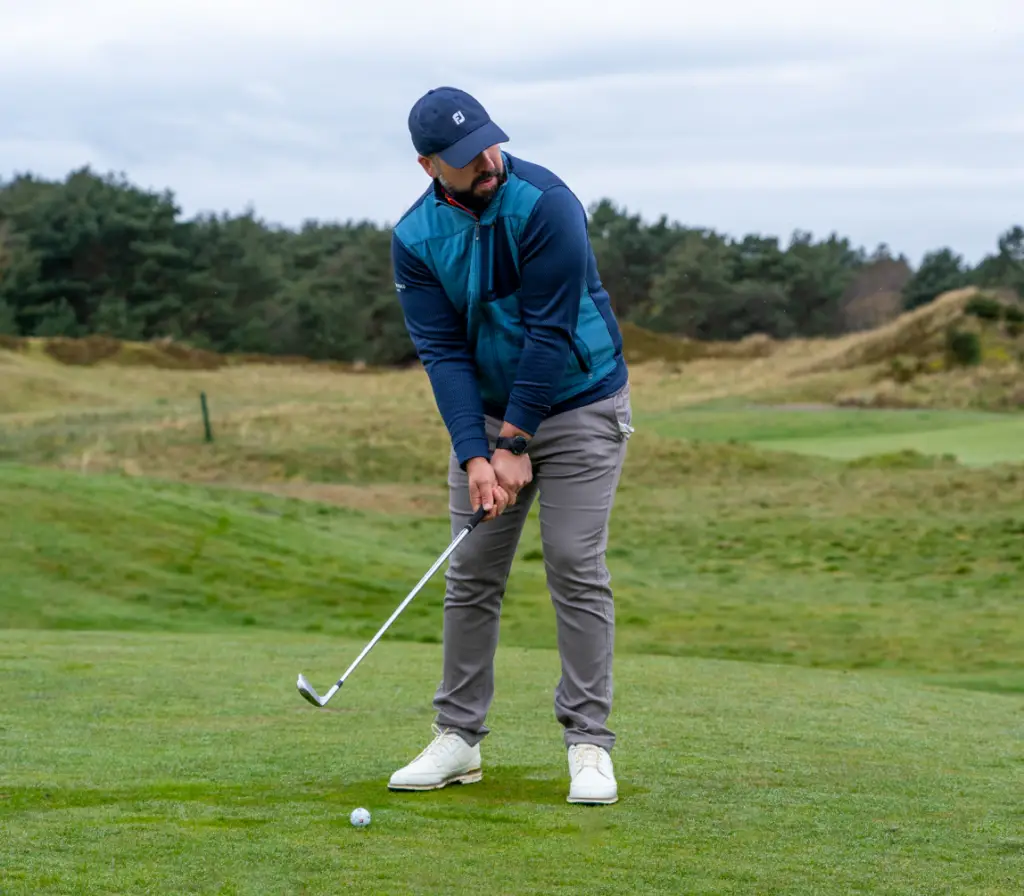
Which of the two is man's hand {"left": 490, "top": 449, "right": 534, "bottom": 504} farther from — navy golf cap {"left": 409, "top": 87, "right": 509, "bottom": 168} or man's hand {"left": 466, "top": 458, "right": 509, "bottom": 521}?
navy golf cap {"left": 409, "top": 87, "right": 509, "bottom": 168}

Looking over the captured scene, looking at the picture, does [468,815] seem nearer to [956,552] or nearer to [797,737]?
[797,737]

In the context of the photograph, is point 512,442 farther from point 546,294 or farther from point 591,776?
point 591,776

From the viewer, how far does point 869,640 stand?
1316 centimetres

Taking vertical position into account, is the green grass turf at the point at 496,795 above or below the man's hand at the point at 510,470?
below

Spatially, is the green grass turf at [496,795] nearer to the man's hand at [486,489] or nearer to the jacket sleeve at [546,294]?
the man's hand at [486,489]

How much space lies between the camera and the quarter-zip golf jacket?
4457mm

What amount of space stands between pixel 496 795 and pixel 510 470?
93cm

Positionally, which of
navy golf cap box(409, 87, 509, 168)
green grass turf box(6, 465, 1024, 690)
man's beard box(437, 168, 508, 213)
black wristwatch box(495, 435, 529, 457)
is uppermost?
navy golf cap box(409, 87, 509, 168)

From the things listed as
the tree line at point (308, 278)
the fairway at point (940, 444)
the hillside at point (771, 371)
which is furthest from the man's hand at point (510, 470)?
the tree line at point (308, 278)

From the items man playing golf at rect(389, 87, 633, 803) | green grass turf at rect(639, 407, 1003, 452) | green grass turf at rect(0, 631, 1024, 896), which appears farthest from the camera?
green grass turf at rect(639, 407, 1003, 452)

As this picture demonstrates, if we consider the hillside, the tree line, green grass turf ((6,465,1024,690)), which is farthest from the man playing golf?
the tree line

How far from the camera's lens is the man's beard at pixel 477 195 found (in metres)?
4.41

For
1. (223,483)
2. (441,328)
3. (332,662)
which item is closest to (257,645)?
(332,662)

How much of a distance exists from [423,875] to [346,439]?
28211 mm
